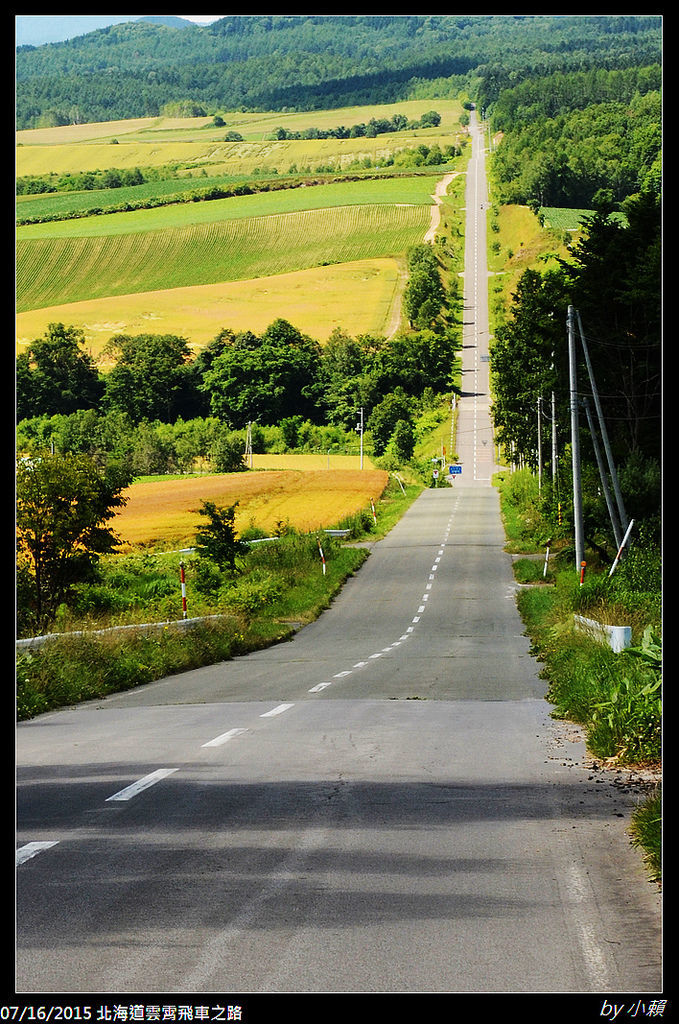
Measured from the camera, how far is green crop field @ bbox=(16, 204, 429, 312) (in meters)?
97.8

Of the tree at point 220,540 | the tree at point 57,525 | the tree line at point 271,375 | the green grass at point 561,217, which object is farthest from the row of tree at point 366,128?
the tree at point 57,525

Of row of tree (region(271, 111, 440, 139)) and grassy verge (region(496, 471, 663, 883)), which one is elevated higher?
row of tree (region(271, 111, 440, 139))

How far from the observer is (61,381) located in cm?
9612

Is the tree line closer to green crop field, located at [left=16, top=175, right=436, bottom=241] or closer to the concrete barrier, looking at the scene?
green crop field, located at [left=16, top=175, right=436, bottom=241]

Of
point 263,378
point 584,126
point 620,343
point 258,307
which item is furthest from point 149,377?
point 584,126

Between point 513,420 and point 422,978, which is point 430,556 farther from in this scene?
point 422,978

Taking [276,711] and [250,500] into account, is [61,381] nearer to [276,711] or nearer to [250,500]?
[250,500]

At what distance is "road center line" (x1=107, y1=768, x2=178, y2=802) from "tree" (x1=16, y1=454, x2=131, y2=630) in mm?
16422

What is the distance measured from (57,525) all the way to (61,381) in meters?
71.1

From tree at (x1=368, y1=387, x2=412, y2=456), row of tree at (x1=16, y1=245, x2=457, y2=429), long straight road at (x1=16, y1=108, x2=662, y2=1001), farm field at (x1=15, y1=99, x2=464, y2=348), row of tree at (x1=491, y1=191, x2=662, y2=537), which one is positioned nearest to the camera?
long straight road at (x1=16, y1=108, x2=662, y2=1001)

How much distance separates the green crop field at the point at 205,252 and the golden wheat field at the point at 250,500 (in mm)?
16015

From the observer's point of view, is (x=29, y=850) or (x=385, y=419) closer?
(x=29, y=850)

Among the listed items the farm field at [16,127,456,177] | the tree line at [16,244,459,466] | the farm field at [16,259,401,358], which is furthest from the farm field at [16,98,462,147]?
the tree line at [16,244,459,466]
